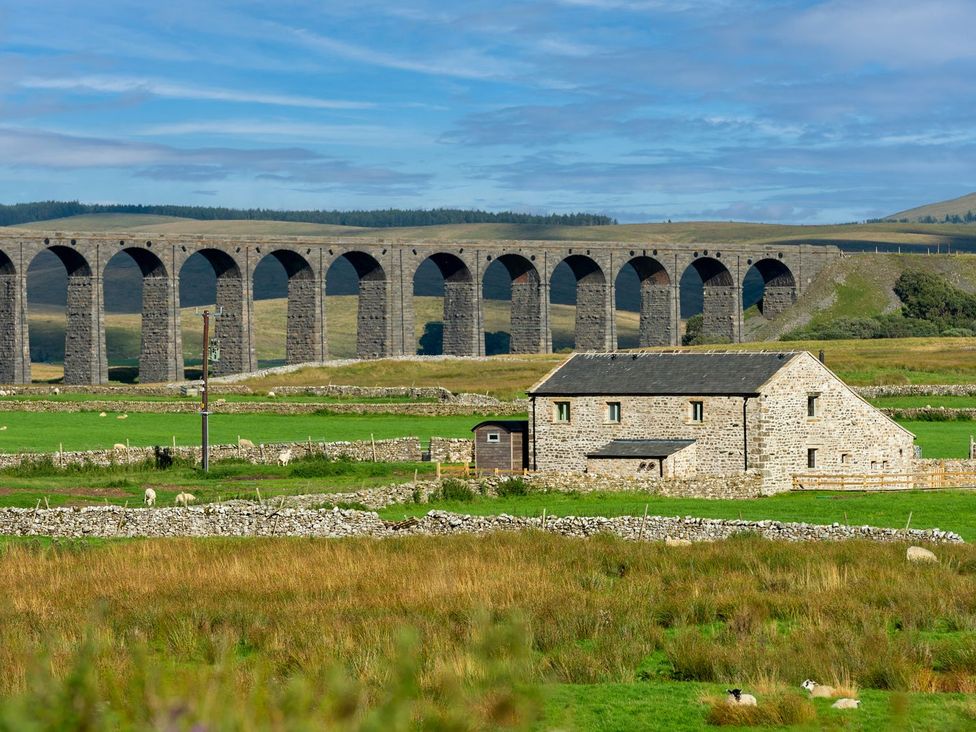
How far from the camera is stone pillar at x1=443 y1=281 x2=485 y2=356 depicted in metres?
109

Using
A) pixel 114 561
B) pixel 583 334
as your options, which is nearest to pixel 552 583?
pixel 114 561

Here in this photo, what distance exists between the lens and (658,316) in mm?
119562

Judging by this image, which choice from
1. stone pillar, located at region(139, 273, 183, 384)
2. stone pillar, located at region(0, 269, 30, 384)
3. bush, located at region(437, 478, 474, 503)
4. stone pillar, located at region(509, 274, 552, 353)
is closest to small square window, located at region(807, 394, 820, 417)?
bush, located at region(437, 478, 474, 503)

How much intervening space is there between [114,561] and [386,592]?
20.7 feet

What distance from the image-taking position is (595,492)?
4162 cm

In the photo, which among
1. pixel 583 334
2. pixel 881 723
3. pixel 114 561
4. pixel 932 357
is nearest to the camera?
pixel 881 723

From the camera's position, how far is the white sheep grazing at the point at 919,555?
2501cm

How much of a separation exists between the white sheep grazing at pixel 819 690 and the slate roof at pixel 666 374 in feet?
93.2

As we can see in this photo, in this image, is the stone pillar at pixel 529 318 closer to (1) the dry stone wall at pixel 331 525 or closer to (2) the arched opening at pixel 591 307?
(2) the arched opening at pixel 591 307

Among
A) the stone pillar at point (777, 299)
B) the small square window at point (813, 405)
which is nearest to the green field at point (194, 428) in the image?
the small square window at point (813, 405)

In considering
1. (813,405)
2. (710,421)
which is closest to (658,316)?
(813,405)

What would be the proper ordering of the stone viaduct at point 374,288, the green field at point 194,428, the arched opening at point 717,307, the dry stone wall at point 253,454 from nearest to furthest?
the dry stone wall at point 253,454 < the green field at point 194,428 < the stone viaduct at point 374,288 < the arched opening at point 717,307

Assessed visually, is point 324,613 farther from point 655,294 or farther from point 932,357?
point 655,294

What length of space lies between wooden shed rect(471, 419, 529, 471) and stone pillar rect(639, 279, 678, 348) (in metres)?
71.2
